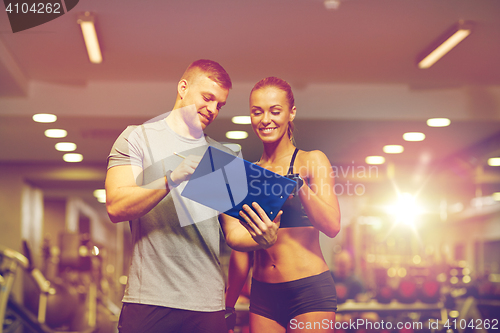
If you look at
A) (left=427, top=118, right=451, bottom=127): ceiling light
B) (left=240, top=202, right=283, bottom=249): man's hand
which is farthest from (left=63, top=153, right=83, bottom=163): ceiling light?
(left=240, top=202, right=283, bottom=249): man's hand

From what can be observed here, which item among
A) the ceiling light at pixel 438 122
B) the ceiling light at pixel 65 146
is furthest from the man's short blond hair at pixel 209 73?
the ceiling light at pixel 65 146

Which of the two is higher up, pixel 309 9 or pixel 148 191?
pixel 309 9

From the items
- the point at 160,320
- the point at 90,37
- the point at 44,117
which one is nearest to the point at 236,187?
the point at 160,320

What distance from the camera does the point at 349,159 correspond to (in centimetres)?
633

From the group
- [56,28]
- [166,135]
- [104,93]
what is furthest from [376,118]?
[166,135]

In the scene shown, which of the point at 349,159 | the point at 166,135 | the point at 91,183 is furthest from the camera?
the point at 91,183

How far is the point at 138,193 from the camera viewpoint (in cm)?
125

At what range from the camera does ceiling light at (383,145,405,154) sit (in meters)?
5.60

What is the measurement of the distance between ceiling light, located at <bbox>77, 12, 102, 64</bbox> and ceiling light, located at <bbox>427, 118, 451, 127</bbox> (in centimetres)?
321

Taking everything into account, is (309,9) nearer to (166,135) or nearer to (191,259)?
(166,135)

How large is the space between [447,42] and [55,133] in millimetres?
4005

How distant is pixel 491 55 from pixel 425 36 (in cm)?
79

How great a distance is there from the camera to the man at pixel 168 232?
4.21ft

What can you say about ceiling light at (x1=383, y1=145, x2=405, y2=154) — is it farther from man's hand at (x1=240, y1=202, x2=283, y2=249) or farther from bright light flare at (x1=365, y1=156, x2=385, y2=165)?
man's hand at (x1=240, y1=202, x2=283, y2=249)
